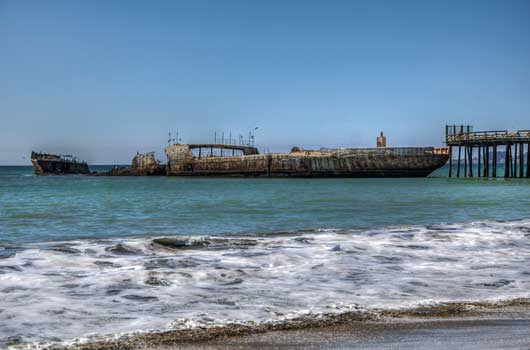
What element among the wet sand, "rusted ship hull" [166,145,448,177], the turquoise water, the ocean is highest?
"rusted ship hull" [166,145,448,177]

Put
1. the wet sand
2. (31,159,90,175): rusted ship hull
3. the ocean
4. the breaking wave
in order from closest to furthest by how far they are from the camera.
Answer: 1. the wet sand
2. the breaking wave
3. the ocean
4. (31,159,90,175): rusted ship hull

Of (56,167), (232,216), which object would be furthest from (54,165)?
(232,216)

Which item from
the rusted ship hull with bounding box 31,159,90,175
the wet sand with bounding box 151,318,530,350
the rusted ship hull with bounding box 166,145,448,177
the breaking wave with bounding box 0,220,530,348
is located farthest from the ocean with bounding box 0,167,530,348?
the rusted ship hull with bounding box 31,159,90,175

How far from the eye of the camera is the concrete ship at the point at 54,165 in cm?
8812

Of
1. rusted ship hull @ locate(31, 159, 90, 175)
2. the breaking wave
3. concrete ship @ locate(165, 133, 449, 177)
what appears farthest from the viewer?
rusted ship hull @ locate(31, 159, 90, 175)

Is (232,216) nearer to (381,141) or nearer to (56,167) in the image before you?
(381,141)

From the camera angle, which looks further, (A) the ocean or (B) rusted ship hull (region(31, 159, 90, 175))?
(B) rusted ship hull (region(31, 159, 90, 175))

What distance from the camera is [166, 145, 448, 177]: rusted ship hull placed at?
2169 inches

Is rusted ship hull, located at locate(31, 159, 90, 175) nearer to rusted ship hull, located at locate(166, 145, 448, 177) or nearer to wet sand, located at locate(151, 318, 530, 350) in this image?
rusted ship hull, located at locate(166, 145, 448, 177)

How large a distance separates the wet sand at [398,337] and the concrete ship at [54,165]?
8930 centimetres

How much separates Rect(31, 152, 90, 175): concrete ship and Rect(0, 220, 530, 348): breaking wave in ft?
268

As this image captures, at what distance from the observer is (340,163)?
56.6 meters

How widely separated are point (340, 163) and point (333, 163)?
0.75 m

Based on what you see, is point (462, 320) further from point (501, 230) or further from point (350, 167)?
point (350, 167)
